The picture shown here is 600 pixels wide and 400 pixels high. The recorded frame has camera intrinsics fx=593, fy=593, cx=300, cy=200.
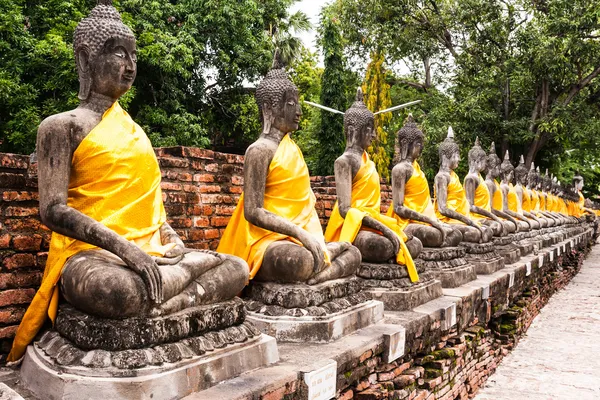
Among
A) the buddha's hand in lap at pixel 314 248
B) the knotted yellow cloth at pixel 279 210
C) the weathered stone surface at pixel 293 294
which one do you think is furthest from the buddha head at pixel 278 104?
the weathered stone surface at pixel 293 294

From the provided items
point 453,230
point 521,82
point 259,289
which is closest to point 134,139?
point 259,289

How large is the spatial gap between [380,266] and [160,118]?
10498 mm

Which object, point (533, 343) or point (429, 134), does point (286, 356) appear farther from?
point (429, 134)

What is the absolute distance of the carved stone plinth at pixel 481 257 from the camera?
7.61 m

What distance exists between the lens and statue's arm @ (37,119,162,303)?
8.33 feet

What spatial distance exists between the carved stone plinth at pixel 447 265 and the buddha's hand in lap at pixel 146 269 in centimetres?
382

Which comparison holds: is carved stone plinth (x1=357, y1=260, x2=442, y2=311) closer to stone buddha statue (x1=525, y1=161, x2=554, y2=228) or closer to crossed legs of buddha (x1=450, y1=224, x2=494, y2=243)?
crossed legs of buddha (x1=450, y1=224, x2=494, y2=243)

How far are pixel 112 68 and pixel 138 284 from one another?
1062 millimetres

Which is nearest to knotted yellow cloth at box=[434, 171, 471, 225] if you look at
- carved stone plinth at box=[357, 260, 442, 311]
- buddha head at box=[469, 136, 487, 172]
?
buddha head at box=[469, 136, 487, 172]

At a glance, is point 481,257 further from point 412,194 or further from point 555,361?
point 412,194

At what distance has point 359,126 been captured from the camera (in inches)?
197

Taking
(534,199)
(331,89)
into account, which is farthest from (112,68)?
(331,89)

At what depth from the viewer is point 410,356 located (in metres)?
4.55

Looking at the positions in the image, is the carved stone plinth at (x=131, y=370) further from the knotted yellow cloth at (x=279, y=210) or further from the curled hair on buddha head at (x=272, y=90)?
the curled hair on buddha head at (x=272, y=90)
